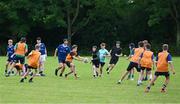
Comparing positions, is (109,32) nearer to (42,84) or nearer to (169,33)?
(169,33)

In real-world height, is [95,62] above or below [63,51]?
below

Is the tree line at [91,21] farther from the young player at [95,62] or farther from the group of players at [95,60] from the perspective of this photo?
the young player at [95,62]

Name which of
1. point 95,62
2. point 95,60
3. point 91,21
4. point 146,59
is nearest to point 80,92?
point 146,59

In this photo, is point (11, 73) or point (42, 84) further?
point (11, 73)

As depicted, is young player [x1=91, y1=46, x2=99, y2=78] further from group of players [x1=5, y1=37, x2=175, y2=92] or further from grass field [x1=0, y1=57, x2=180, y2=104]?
grass field [x1=0, y1=57, x2=180, y2=104]

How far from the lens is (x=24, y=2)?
70.8 meters

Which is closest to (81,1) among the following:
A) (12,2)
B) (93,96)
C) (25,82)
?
(12,2)

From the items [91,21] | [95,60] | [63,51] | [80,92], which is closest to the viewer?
[80,92]

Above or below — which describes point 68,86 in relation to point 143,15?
below

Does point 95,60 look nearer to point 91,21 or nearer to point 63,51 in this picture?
point 63,51

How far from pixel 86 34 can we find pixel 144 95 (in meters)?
53.5

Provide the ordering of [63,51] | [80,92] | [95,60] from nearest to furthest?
1. [80,92]
2. [63,51]
3. [95,60]

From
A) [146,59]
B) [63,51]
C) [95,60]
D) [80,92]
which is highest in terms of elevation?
[63,51]

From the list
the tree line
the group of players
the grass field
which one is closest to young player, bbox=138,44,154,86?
the group of players
